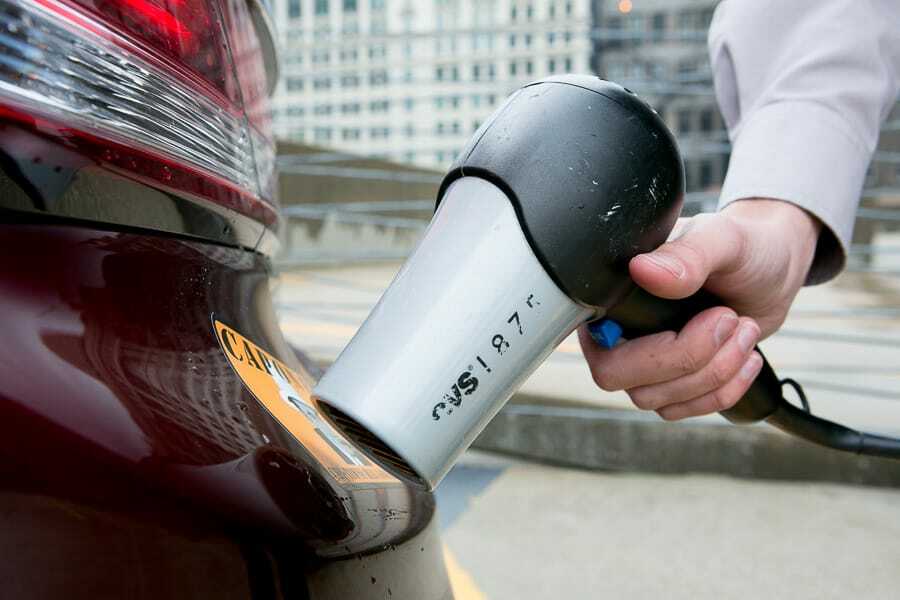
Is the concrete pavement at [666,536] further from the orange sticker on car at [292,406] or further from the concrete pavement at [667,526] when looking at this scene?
the orange sticker on car at [292,406]

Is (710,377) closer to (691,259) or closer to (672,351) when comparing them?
(672,351)

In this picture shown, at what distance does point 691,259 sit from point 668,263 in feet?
0.14

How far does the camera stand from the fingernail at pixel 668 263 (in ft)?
2.10

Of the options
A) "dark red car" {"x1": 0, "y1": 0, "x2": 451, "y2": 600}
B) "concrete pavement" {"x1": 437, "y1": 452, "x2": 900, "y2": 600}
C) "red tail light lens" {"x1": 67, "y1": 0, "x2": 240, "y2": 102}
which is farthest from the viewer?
"concrete pavement" {"x1": 437, "y1": 452, "x2": 900, "y2": 600}

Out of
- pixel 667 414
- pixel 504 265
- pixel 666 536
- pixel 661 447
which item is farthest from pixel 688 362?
pixel 661 447

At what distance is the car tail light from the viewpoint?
437mm

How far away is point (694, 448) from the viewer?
8.06ft

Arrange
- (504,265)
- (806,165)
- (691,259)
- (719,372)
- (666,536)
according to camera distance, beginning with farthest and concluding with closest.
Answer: (666,536) < (806,165) < (719,372) < (691,259) < (504,265)

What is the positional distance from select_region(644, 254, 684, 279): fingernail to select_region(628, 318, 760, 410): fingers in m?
0.16

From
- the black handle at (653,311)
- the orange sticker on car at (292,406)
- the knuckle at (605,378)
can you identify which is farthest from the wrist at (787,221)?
the orange sticker on car at (292,406)

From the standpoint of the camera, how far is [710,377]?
788 millimetres

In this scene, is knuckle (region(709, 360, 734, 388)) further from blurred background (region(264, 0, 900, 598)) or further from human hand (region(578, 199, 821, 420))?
blurred background (region(264, 0, 900, 598))

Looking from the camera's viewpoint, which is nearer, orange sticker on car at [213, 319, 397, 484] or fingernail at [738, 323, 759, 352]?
orange sticker on car at [213, 319, 397, 484]

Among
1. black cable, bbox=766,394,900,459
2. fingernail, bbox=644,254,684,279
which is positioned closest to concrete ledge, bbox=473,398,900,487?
black cable, bbox=766,394,900,459
